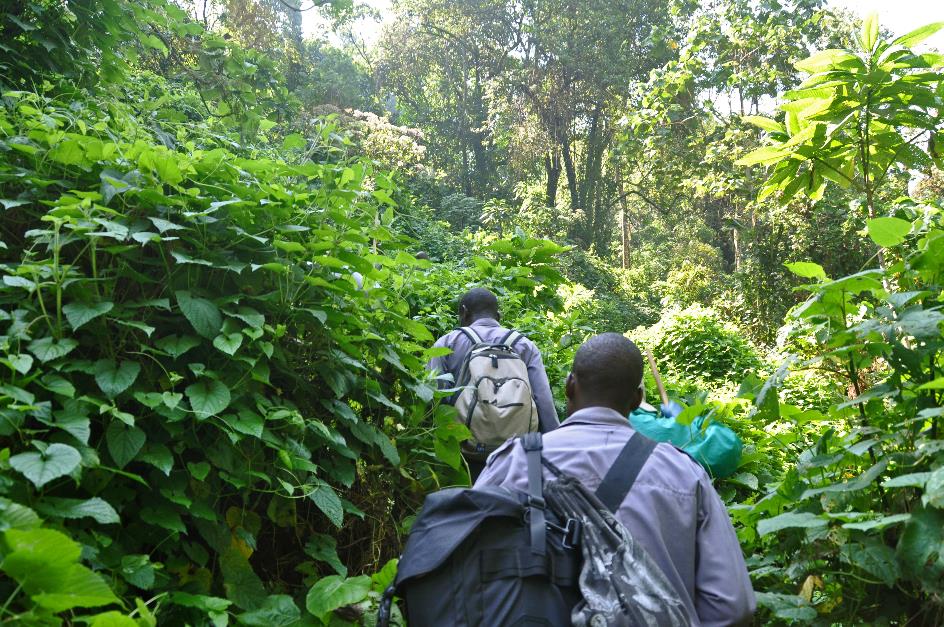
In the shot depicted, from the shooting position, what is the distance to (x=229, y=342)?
2330 millimetres

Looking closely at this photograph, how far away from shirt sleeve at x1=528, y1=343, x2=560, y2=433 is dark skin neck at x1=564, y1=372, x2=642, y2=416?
1787mm

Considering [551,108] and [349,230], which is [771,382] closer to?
[349,230]

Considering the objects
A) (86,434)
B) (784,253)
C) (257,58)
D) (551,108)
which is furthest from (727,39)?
(86,434)

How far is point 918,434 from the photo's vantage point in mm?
2170

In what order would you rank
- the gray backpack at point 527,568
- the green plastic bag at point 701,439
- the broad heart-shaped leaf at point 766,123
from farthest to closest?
1. the green plastic bag at point 701,439
2. the broad heart-shaped leaf at point 766,123
3. the gray backpack at point 527,568

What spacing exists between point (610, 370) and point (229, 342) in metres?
1.12

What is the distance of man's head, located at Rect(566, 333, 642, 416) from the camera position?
228cm

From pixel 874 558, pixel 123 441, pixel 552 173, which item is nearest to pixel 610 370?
pixel 874 558

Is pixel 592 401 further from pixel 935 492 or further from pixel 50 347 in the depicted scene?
pixel 50 347

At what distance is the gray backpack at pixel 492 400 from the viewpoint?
12.7ft

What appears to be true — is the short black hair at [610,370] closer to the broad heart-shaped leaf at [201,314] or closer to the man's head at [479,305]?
the broad heart-shaped leaf at [201,314]

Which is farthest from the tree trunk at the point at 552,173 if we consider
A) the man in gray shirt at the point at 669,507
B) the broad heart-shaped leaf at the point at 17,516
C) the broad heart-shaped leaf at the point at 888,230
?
the broad heart-shaped leaf at the point at 17,516

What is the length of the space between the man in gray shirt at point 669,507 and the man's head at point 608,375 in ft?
0.16

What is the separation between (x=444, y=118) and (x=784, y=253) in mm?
18240
